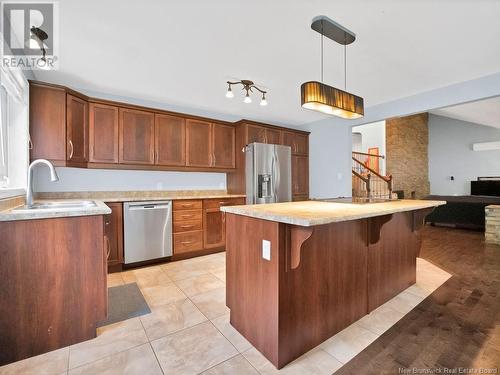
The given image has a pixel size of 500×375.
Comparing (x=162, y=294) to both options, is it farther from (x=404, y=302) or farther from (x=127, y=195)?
(x=404, y=302)

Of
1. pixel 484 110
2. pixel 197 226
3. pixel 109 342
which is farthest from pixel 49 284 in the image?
pixel 484 110

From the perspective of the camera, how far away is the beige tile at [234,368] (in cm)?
146

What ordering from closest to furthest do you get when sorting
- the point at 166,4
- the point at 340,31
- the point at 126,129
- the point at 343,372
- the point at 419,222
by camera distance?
the point at 343,372
the point at 166,4
the point at 340,31
the point at 419,222
the point at 126,129

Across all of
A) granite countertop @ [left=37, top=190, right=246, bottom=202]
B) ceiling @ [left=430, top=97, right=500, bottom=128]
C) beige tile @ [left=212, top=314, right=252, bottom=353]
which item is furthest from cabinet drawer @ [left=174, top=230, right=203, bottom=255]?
ceiling @ [left=430, top=97, right=500, bottom=128]

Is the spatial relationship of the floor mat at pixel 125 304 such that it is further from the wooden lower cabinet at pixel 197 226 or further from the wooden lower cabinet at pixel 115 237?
the wooden lower cabinet at pixel 197 226

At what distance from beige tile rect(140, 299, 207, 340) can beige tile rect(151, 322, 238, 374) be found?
0.08m

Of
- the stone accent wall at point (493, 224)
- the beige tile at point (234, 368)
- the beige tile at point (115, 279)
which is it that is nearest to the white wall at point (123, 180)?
the beige tile at point (115, 279)

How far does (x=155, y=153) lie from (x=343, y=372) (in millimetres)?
3411

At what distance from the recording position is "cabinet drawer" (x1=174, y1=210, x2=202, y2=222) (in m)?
3.57

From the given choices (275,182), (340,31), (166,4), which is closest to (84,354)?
(166,4)

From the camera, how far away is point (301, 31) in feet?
6.85

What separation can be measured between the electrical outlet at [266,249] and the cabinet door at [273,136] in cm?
326

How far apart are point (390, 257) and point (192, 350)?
1904 millimetres

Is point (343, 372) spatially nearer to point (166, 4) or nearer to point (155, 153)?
point (166, 4)
